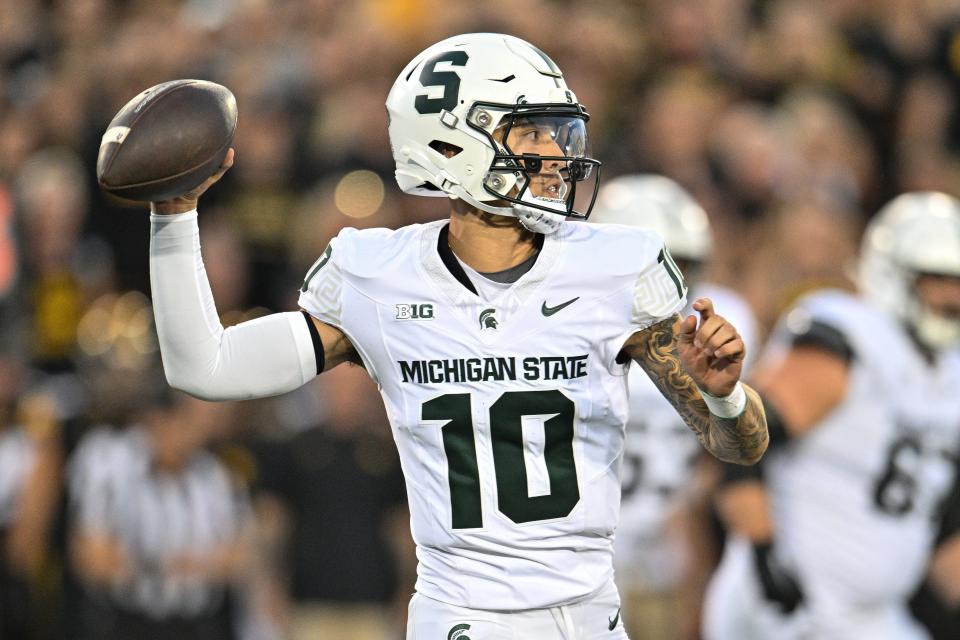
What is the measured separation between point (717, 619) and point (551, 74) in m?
3.08

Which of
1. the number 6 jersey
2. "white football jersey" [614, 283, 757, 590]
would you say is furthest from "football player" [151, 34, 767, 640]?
the number 6 jersey

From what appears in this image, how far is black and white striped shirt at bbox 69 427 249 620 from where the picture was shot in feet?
25.8

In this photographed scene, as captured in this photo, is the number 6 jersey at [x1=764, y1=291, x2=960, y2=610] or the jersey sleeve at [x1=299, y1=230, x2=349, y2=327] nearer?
the jersey sleeve at [x1=299, y1=230, x2=349, y2=327]

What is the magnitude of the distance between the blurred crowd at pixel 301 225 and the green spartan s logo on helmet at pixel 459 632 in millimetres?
4302

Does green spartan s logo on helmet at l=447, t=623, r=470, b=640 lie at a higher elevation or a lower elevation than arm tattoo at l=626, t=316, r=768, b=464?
lower

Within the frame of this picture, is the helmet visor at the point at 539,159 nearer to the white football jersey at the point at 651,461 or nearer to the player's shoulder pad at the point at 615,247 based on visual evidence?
the player's shoulder pad at the point at 615,247

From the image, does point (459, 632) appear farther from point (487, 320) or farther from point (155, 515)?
point (155, 515)

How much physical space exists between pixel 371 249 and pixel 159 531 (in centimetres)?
449

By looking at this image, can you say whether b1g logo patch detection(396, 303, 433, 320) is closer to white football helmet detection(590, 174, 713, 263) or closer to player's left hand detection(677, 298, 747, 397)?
player's left hand detection(677, 298, 747, 397)

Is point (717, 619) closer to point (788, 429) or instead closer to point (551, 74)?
point (788, 429)

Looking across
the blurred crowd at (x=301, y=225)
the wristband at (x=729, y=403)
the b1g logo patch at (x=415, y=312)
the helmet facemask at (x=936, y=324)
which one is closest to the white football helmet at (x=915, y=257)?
the helmet facemask at (x=936, y=324)

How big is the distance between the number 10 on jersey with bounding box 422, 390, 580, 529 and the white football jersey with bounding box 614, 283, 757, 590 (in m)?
2.18

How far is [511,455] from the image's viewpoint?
3.58m

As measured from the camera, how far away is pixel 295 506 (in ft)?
26.8
